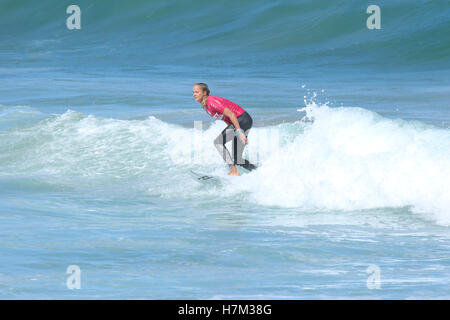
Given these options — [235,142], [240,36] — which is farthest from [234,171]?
[240,36]

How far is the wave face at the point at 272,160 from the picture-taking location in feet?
28.5

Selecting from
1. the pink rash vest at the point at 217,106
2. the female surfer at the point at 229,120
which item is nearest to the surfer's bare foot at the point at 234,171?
the female surfer at the point at 229,120

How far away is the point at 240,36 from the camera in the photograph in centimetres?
2734

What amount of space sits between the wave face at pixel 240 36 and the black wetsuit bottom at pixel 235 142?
13651 mm

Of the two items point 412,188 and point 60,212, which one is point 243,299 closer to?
point 60,212

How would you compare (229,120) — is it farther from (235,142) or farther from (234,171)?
(234,171)

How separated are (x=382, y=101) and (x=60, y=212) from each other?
9.19 metres

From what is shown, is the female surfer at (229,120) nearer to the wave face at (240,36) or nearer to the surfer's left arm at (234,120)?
the surfer's left arm at (234,120)

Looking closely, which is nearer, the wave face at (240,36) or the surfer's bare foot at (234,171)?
the surfer's bare foot at (234,171)

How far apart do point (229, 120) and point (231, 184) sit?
668 millimetres

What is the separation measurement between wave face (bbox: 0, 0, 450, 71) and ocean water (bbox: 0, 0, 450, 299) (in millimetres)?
444

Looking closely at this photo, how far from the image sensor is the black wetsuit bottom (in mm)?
9242
